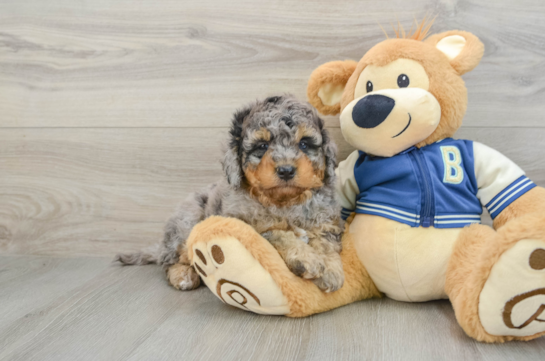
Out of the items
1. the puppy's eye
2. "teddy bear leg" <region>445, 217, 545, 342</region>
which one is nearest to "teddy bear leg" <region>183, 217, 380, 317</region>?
"teddy bear leg" <region>445, 217, 545, 342</region>

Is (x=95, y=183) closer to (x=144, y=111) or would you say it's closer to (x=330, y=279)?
(x=144, y=111)

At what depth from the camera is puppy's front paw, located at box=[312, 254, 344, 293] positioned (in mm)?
1313

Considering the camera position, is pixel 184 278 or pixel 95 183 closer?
pixel 184 278

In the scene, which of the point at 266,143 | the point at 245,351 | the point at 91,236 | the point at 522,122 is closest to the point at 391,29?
the point at 522,122

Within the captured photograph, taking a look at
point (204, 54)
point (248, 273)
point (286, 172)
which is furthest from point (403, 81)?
point (204, 54)

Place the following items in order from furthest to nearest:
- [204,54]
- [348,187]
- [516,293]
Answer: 1. [204,54]
2. [348,187]
3. [516,293]

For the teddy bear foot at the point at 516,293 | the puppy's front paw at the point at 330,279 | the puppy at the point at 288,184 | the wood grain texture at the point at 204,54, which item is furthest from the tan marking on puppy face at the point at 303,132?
the teddy bear foot at the point at 516,293

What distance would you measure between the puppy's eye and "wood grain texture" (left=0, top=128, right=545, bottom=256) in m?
0.85

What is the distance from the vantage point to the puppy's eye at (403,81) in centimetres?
138

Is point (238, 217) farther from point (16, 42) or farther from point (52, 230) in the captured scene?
point (16, 42)

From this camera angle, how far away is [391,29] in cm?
176

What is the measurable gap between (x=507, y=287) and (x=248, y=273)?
716mm

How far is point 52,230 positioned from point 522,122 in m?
2.30

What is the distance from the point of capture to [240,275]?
1.26 meters
